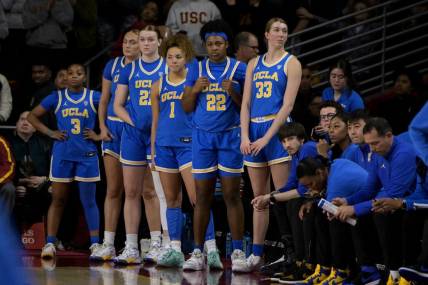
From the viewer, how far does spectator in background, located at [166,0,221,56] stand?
33.6 feet

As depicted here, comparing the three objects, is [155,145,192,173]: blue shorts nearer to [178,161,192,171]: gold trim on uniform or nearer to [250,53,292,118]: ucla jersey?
[178,161,192,171]: gold trim on uniform

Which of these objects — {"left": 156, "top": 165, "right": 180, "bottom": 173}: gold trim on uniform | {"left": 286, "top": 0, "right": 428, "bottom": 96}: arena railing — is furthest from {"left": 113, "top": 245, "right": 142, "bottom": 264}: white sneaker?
{"left": 286, "top": 0, "right": 428, "bottom": 96}: arena railing

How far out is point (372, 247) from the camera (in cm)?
541

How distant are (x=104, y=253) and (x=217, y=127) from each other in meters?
1.79

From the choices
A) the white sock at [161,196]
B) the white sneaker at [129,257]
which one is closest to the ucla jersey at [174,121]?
the white sock at [161,196]

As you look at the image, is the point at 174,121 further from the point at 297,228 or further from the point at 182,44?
the point at 297,228

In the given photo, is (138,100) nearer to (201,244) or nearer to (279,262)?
(201,244)

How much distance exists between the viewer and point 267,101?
639 cm

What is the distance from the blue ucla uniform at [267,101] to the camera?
252 inches

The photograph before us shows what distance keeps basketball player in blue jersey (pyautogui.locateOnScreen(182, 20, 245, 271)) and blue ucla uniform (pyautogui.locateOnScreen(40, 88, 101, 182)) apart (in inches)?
69.2

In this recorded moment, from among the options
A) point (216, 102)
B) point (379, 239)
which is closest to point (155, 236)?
point (216, 102)

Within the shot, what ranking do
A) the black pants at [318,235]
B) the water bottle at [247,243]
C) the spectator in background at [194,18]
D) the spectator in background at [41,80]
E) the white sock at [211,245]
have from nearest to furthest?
Answer: the black pants at [318,235]
the white sock at [211,245]
the water bottle at [247,243]
the spectator in background at [41,80]
the spectator in background at [194,18]

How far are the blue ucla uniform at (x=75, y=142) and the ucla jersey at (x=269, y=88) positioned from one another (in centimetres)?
224

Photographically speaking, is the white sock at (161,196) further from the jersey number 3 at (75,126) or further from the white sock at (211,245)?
the jersey number 3 at (75,126)
